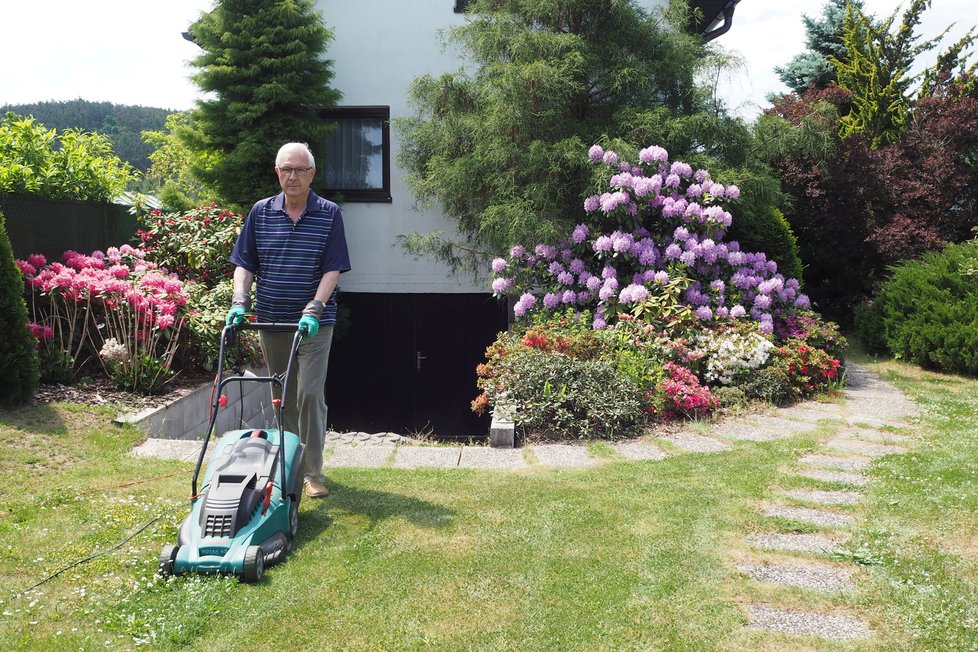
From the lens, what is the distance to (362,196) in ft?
34.6

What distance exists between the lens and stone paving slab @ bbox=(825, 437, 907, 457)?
5.54 metres

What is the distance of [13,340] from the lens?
19.3 ft

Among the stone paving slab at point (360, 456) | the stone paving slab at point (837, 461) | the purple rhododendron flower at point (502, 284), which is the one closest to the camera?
the stone paving slab at point (837, 461)

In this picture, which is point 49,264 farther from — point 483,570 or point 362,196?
point 483,570

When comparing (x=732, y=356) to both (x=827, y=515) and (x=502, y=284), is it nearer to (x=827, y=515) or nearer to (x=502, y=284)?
(x=502, y=284)

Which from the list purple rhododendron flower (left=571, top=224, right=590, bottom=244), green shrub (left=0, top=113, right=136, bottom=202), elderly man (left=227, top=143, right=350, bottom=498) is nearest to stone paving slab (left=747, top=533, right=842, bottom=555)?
elderly man (left=227, top=143, right=350, bottom=498)

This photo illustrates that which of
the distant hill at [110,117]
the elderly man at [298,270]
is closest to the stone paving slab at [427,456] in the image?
the elderly man at [298,270]

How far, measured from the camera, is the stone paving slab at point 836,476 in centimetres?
484

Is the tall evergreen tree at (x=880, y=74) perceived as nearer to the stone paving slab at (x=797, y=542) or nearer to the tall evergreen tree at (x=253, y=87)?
the tall evergreen tree at (x=253, y=87)

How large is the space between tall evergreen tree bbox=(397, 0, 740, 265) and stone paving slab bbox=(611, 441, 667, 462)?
3.23m

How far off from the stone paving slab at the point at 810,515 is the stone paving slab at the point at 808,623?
1.09m

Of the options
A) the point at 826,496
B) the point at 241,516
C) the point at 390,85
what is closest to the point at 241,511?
the point at 241,516

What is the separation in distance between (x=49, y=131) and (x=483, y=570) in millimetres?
7197

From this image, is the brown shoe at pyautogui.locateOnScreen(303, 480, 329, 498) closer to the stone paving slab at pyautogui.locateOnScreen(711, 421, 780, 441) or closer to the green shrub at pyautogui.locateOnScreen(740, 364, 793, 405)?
the stone paving slab at pyautogui.locateOnScreen(711, 421, 780, 441)
